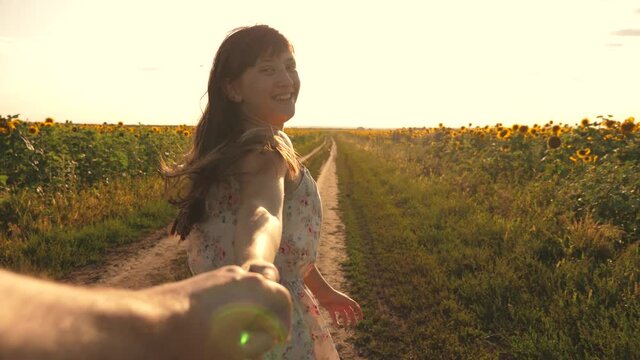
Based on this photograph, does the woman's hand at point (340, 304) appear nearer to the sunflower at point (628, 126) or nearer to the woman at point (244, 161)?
the woman at point (244, 161)

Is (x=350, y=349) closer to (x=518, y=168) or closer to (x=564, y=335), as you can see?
(x=564, y=335)

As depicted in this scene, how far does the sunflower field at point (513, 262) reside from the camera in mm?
3971

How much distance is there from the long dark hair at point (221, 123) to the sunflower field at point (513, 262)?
280 cm

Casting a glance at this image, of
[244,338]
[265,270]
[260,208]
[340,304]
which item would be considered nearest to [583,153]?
[340,304]

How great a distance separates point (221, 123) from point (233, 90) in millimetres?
134

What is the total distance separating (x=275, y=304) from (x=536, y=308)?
13.7 feet

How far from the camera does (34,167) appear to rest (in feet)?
26.5

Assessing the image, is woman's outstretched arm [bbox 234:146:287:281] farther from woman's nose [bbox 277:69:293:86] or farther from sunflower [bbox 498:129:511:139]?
sunflower [bbox 498:129:511:139]

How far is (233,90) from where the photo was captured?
1808 millimetres

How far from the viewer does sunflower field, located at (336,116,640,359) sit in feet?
13.0

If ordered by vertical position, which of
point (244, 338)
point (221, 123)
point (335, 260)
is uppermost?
point (221, 123)

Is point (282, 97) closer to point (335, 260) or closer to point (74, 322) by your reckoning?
point (74, 322)

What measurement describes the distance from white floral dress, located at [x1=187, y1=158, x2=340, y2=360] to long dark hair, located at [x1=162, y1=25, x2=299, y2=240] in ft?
0.20

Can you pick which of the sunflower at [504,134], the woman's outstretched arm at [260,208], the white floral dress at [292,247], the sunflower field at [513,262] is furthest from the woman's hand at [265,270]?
the sunflower at [504,134]
